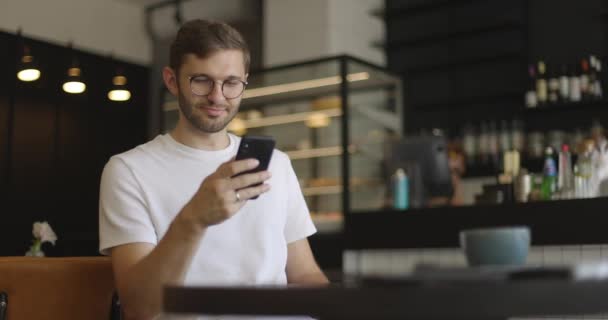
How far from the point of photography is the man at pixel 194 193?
4.80 feet

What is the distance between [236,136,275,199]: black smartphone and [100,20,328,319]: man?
0.96ft

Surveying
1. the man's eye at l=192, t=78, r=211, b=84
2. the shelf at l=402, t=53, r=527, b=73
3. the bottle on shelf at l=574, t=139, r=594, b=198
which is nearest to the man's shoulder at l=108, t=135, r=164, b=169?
the man's eye at l=192, t=78, r=211, b=84

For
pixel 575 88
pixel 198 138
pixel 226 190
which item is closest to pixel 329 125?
pixel 575 88

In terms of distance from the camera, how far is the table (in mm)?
735

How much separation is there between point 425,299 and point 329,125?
5.05 m

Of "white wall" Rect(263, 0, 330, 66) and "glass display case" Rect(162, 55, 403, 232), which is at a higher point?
"white wall" Rect(263, 0, 330, 66)

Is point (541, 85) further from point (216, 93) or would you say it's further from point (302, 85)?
point (216, 93)

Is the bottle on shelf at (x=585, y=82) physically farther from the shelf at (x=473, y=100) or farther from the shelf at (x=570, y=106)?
the shelf at (x=473, y=100)

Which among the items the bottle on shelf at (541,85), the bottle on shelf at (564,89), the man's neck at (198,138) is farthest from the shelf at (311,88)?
the man's neck at (198,138)

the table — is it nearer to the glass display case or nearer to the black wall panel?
the glass display case

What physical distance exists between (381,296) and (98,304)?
3.23 feet

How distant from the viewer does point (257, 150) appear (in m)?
1.15

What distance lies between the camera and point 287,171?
1792 millimetres

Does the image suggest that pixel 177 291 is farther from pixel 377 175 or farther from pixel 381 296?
pixel 377 175
